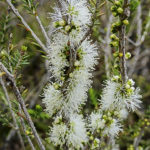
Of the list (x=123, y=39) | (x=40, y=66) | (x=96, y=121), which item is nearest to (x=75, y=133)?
(x=96, y=121)

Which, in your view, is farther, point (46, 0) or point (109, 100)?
point (109, 100)

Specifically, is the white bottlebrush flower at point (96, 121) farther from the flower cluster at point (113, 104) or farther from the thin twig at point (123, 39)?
the thin twig at point (123, 39)

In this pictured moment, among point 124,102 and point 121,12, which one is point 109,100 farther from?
point 121,12

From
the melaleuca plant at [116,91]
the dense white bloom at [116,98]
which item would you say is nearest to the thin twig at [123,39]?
the melaleuca plant at [116,91]

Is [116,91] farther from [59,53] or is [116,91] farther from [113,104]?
[59,53]

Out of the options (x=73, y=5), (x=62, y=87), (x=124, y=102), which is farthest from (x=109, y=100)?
(x=73, y=5)

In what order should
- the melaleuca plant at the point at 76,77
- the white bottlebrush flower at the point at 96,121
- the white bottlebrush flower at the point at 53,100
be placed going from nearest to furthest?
the melaleuca plant at the point at 76,77 → the white bottlebrush flower at the point at 53,100 → the white bottlebrush flower at the point at 96,121
